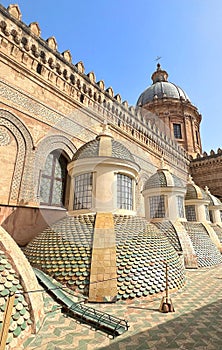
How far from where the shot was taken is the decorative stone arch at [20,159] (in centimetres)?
809

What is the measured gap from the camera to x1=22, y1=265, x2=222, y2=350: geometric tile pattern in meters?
3.12

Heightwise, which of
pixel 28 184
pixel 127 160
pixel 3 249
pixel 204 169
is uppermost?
pixel 204 169

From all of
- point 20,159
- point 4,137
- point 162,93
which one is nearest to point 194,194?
point 20,159

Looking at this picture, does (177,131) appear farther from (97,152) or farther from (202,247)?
(97,152)

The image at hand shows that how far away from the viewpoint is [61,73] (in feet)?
36.5

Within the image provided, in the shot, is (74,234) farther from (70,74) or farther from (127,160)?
(70,74)

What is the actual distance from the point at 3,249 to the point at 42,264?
4.76 ft

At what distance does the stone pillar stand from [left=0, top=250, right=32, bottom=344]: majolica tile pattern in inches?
53.6

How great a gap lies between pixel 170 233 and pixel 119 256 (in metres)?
5.27

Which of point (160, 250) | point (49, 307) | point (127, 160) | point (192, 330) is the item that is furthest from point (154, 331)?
point (127, 160)

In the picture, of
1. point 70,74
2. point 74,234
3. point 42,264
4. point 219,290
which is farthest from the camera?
point 70,74

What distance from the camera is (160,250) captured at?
6.15 meters

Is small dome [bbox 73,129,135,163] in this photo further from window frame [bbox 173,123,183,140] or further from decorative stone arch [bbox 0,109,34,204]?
window frame [bbox 173,123,183,140]

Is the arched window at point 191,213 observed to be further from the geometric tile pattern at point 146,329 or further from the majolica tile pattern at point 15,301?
the majolica tile pattern at point 15,301
